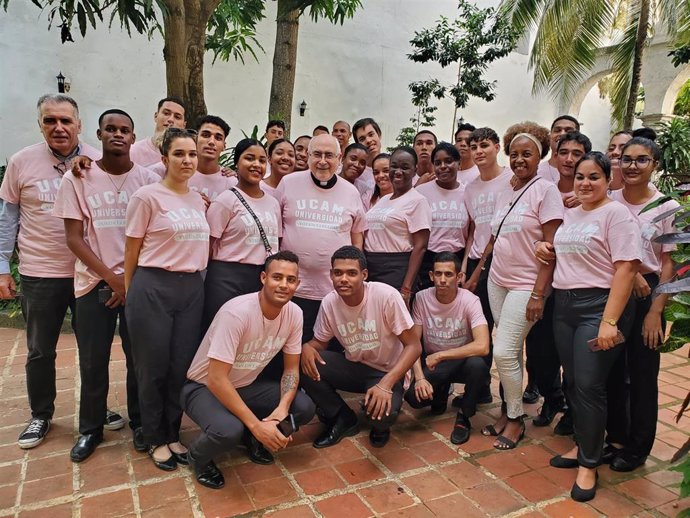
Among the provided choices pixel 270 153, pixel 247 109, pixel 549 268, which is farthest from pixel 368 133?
pixel 247 109

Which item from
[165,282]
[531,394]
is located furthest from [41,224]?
[531,394]

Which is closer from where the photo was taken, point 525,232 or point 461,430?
point 525,232

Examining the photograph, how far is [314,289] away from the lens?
340cm

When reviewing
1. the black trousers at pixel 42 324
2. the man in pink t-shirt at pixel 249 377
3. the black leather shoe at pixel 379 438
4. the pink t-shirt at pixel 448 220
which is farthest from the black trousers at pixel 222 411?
the pink t-shirt at pixel 448 220

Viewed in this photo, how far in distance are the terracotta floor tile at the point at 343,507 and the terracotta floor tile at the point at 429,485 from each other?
0.31m

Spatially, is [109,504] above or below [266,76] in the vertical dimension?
below

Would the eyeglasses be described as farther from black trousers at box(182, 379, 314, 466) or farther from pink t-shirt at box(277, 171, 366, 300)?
black trousers at box(182, 379, 314, 466)

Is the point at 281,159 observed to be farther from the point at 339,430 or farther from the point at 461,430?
the point at 461,430

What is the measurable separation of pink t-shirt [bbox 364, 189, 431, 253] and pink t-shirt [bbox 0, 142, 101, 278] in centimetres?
191

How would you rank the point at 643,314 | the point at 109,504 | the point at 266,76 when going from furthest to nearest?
the point at 266,76 < the point at 643,314 < the point at 109,504

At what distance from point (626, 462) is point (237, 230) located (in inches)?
100

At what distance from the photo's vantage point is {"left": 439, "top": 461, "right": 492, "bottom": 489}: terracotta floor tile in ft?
9.20

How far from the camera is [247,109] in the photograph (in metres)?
9.41

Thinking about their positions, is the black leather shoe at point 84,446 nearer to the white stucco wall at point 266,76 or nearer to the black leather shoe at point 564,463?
the black leather shoe at point 564,463
